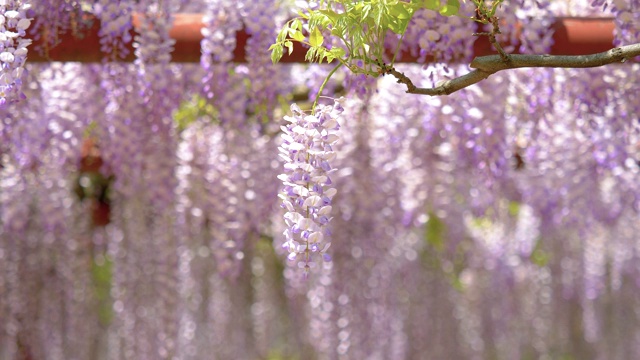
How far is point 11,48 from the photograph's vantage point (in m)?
2.74

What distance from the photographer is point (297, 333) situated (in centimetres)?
677

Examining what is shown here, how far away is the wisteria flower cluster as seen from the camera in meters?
2.72

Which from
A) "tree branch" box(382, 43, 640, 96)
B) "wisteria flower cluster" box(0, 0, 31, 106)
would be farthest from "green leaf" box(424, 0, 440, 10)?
"wisteria flower cluster" box(0, 0, 31, 106)

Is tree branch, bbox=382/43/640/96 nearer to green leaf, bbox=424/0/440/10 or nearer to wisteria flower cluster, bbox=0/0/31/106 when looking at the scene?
green leaf, bbox=424/0/440/10

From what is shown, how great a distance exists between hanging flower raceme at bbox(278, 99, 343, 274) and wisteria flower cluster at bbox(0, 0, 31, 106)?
76 centimetres

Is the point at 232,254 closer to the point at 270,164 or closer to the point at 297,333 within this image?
the point at 270,164

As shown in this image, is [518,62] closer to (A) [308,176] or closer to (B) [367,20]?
(B) [367,20]

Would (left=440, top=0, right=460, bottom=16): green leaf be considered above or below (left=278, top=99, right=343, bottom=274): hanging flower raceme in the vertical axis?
above

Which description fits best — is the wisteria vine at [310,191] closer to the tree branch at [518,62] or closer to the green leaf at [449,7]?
the green leaf at [449,7]

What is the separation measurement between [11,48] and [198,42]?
1165mm

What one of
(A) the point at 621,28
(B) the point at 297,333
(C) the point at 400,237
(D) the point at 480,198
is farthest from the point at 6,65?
(B) the point at 297,333

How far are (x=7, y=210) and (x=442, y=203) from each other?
87.4 inches

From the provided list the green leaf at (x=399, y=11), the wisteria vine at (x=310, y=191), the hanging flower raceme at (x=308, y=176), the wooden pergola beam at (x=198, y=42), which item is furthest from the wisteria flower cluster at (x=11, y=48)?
the green leaf at (x=399, y=11)

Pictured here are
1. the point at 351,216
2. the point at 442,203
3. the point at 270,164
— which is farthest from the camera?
the point at 442,203
